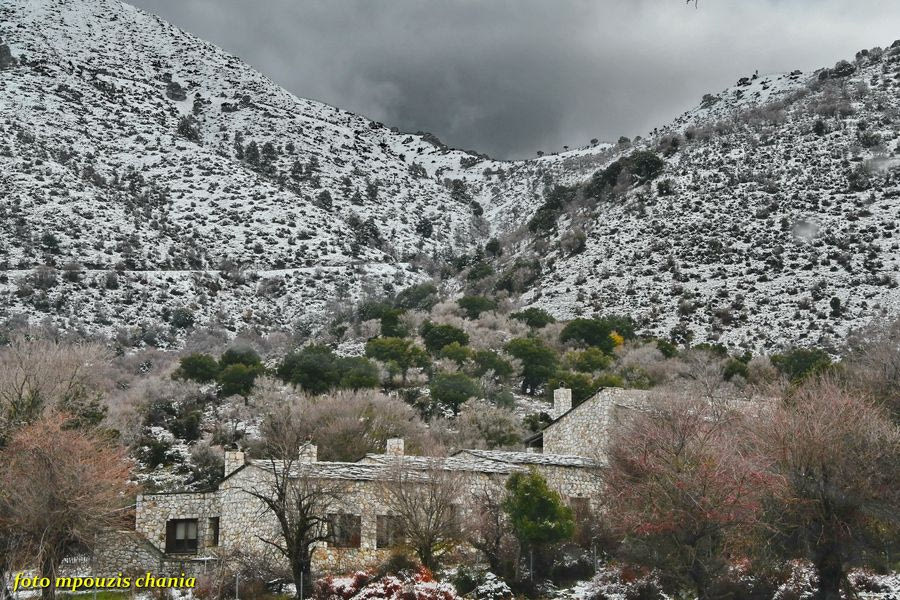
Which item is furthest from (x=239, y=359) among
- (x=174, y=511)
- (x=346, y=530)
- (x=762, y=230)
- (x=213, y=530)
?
(x=762, y=230)

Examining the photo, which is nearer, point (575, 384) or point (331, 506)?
point (331, 506)

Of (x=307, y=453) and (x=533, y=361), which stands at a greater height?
(x=533, y=361)

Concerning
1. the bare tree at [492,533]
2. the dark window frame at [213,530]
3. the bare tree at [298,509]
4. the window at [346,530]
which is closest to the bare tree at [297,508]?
the bare tree at [298,509]

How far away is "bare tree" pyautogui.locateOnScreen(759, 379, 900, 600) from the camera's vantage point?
2236 centimetres

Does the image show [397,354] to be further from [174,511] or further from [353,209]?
[353,209]

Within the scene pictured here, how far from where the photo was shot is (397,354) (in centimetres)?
6150

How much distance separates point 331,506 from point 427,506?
2772 mm

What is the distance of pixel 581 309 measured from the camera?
7500cm

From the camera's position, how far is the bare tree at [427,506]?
2562cm

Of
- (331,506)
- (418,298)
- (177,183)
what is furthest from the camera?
(177,183)

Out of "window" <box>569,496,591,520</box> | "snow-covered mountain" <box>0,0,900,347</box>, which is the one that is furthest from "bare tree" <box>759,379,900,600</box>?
"snow-covered mountain" <box>0,0,900,347</box>

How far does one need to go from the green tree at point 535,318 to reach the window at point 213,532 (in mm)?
46495

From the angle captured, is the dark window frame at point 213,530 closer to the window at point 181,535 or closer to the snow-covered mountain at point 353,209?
the window at point 181,535

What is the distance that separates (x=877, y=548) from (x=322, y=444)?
2177 centimetres
